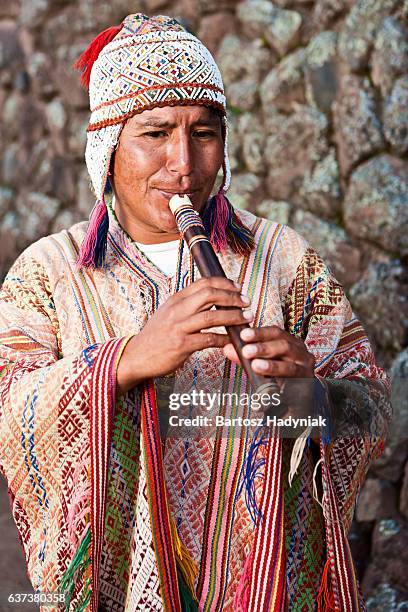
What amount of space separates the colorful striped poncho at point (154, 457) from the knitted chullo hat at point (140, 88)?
69mm

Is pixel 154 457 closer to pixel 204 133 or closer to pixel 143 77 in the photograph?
pixel 204 133

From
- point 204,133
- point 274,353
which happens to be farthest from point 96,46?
point 274,353

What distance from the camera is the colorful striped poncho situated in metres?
2.13

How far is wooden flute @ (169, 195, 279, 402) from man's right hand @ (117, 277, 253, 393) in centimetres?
3

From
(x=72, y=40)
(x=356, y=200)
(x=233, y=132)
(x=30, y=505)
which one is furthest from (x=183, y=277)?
(x=72, y=40)

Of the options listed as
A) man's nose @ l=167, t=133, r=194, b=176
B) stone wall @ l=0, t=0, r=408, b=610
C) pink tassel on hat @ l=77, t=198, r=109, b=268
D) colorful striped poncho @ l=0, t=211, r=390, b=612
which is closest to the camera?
colorful striped poncho @ l=0, t=211, r=390, b=612

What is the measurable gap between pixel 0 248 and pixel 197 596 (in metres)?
4.40

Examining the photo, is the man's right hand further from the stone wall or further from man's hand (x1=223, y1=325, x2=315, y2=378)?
the stone wall

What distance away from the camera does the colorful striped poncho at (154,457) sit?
2135 mm

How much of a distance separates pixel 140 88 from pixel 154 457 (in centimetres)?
89

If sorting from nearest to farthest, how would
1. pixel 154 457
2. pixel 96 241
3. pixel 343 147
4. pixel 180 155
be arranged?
pixel 154 457, pixel 180 155, pixel 96 241, pixel 343 147

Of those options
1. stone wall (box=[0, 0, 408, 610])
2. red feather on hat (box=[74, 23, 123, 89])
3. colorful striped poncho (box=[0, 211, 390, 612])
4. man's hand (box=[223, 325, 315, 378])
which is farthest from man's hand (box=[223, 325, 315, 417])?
stone wall (box=[0, 0, 408, 610])

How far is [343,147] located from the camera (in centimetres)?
430

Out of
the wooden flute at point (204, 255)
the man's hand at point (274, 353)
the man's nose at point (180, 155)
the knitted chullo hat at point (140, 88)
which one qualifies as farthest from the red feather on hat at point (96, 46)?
the man's hand at point (274, 353)
